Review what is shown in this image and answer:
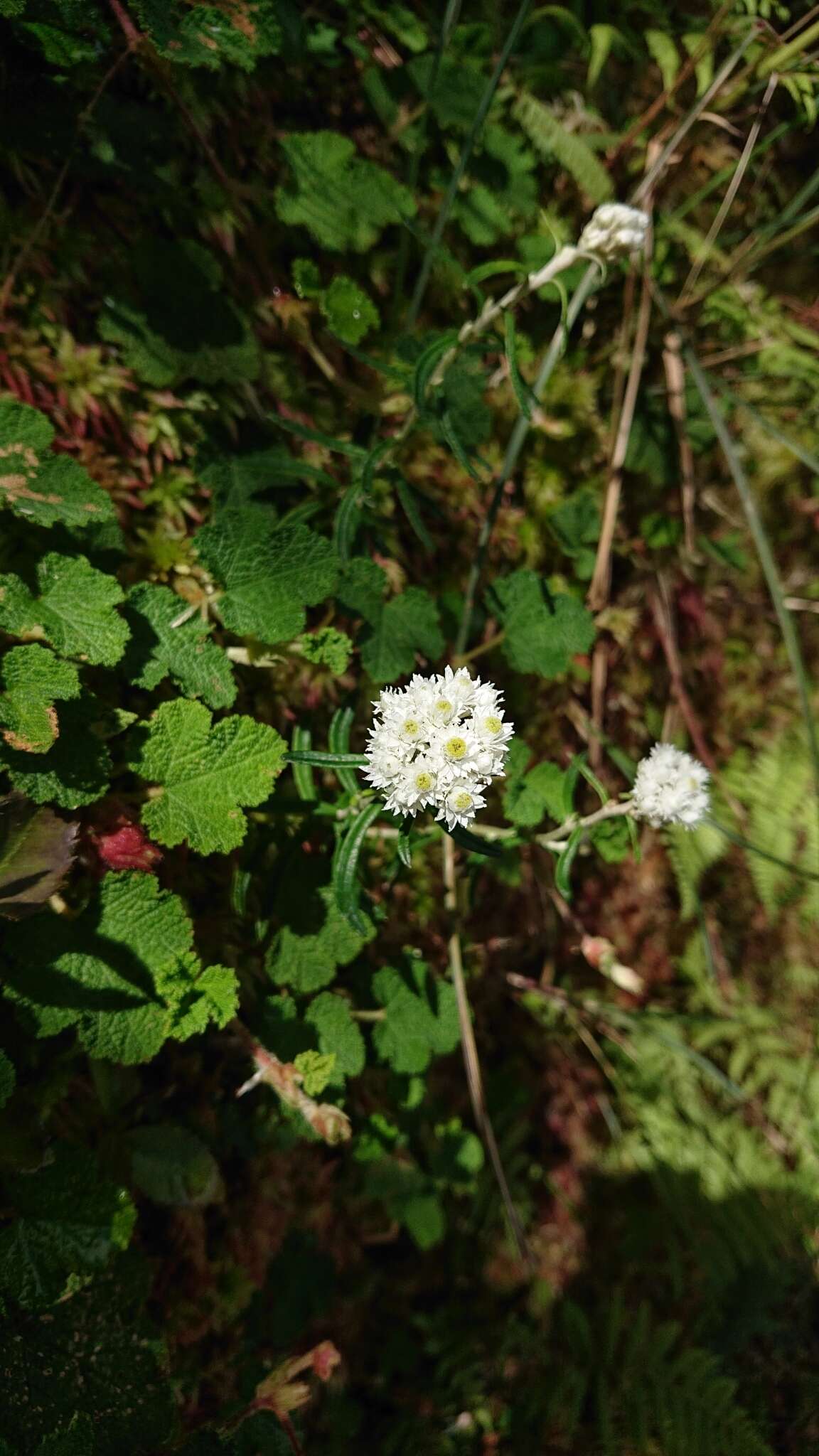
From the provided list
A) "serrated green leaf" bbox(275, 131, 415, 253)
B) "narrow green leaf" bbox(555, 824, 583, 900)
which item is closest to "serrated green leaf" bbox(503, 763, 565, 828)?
"narrow green leaf" bbox(555, 824, 583, 900)

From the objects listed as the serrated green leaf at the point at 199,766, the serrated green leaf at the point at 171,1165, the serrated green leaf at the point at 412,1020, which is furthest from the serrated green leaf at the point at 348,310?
the serrated green leaf at the point at 171,1165

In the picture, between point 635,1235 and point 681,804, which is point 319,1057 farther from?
point 635,1235

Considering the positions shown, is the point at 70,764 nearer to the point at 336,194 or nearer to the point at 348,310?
the point at 348,310

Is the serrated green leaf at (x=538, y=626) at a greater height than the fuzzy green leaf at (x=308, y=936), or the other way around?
the serrated green leaf at (x=538, y=626)

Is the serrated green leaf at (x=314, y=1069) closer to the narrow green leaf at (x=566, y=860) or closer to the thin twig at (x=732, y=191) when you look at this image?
the narrow green leaf at (x=566, y=860)

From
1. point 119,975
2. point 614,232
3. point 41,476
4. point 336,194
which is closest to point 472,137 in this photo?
point 336,194
